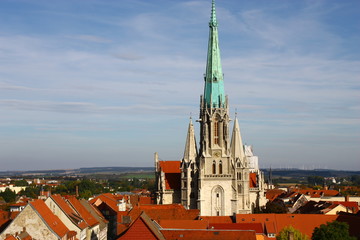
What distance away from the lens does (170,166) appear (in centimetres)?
12406

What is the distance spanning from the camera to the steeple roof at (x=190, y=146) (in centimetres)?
11519

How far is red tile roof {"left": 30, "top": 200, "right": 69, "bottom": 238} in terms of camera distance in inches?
2881

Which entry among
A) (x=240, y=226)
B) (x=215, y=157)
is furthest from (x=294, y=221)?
(x=215, y=157)

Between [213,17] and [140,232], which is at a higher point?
[213,17]

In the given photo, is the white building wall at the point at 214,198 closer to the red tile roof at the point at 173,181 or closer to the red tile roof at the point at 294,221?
the red tile roof at the point at 173,181

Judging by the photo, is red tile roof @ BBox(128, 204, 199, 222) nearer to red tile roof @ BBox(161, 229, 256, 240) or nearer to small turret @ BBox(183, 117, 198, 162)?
small turret @ BBox(183, 117, 198, 162)

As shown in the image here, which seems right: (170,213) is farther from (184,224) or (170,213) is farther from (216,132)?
(216,132)

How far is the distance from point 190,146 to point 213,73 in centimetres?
1563

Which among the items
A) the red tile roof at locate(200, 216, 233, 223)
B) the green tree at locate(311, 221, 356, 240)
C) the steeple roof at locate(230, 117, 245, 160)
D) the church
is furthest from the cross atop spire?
the green tree at locate(311, 221, 356, 240)

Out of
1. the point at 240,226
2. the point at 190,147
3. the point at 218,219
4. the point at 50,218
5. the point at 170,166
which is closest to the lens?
the point at 50,218

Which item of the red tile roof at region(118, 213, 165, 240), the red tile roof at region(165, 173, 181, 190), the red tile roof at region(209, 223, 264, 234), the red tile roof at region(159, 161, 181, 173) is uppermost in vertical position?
the red tile roof at region(159, 161, 181, 173)

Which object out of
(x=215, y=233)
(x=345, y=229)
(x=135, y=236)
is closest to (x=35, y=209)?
(x=135, y=236)

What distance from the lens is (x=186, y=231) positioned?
74438 mm

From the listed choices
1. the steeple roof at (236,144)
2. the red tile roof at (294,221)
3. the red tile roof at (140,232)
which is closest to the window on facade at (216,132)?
the steeple roof at (236,144)
